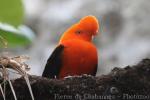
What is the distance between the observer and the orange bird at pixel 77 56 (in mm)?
2373

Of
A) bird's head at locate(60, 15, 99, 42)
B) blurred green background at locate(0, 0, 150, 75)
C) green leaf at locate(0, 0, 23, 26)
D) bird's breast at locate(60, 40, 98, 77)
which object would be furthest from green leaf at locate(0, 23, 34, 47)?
blurred green background at locate(0, 0, 150, 75)

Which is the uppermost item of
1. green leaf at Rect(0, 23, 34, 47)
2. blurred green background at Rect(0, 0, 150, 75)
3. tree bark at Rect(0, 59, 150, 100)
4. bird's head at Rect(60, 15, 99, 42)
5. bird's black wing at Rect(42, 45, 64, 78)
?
blurred green background at Rect(0, 0, 150, 75)

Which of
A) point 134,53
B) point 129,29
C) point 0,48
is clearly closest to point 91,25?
point 0,48

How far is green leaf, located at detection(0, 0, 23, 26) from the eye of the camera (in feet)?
4.70

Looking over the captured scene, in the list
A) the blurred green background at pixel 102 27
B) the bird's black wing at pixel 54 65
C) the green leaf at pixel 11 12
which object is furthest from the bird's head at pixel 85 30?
the blurred green background at pixel 102 27

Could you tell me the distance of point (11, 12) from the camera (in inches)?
57.2

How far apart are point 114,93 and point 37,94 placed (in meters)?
0.26

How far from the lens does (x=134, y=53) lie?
456 centimetres

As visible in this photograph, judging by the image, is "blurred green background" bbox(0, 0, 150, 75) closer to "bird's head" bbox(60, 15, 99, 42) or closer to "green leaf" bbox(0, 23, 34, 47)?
"bird's head" bbox(60, 15, 99, 42)

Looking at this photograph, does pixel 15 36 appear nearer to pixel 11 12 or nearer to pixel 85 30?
pixel 11 12

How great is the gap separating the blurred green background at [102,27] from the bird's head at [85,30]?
1888mm

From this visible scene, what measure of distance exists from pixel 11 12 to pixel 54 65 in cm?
101

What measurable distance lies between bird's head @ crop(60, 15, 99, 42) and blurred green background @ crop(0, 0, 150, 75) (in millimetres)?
1888

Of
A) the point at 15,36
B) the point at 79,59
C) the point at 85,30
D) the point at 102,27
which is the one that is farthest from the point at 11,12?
the point at 102,27
